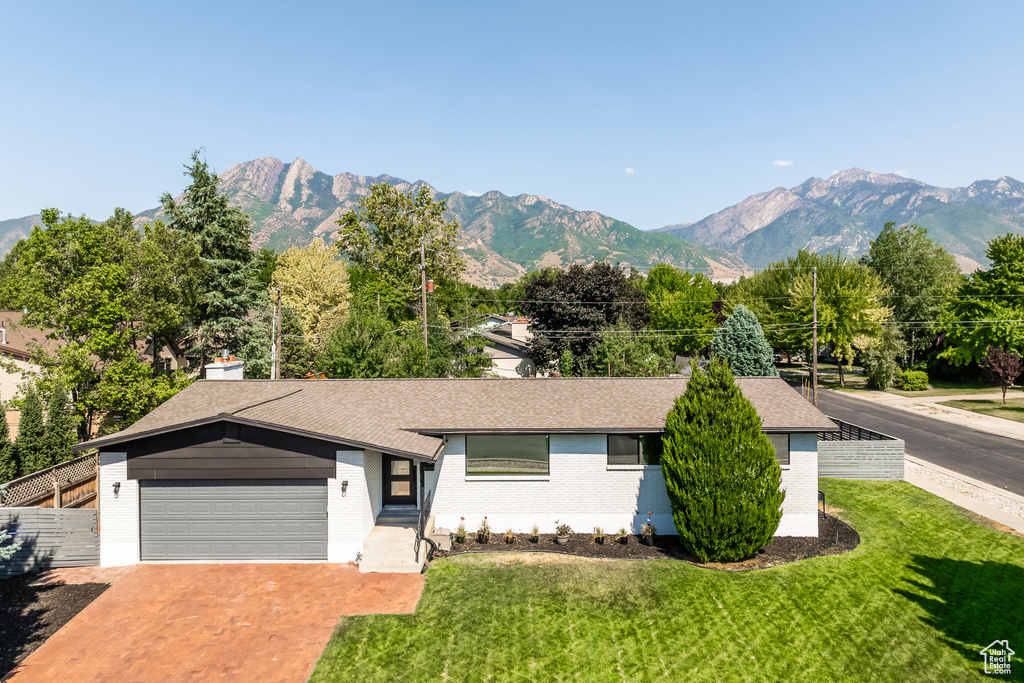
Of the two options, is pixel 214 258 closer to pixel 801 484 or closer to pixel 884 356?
pixel 801 484

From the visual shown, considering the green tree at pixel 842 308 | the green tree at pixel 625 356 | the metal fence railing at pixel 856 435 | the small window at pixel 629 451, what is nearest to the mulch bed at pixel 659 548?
the small window at pixel 629 451

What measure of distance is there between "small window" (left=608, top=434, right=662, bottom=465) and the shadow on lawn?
6777 millimetres

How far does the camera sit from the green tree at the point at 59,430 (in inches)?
819

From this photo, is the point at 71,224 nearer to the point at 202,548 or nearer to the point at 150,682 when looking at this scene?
the point at 202,548

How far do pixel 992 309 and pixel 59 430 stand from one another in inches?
2678

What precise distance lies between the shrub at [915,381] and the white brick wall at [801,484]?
45.0 metres

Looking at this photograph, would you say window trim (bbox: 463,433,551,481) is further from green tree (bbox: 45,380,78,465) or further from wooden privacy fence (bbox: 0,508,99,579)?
green tree (bbox: 45,380,78,465)

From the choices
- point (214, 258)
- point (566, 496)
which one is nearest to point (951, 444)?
point (566, 496)

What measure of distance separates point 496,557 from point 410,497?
348 cm

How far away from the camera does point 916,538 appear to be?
16.0 metres

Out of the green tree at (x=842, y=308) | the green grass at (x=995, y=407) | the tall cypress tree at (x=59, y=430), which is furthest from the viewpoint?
the green tree at (x=842, y=308)

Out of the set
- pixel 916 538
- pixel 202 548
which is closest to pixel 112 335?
pixel 202 548

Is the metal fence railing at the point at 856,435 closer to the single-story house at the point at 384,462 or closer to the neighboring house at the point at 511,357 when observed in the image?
the single-story house at the point at 384,462

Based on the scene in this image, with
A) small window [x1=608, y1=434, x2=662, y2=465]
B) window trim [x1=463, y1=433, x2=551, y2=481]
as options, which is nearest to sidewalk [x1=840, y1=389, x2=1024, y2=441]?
small window [x1=608, y1=434, x2=662, y2=465]
